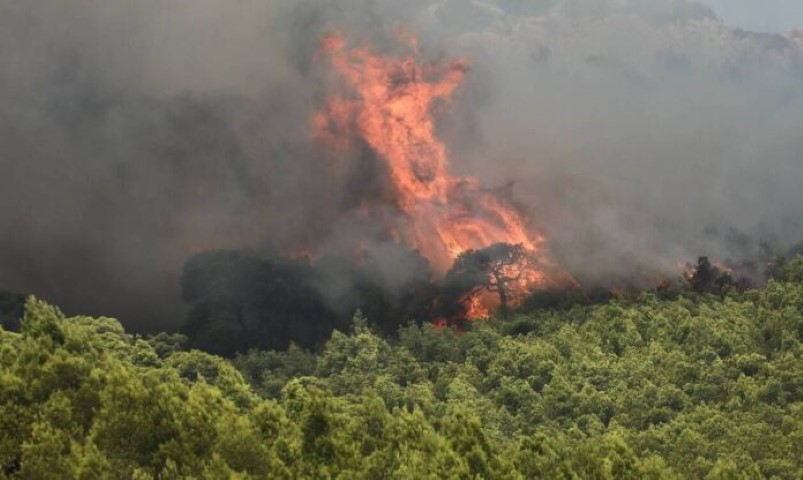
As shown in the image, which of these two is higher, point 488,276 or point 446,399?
point 488,276

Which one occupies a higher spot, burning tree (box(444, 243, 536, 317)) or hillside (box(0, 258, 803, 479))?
burning tree (box(444, 243, 536, 317))

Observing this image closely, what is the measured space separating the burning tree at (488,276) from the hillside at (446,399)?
10.9 metres

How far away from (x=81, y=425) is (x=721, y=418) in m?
47.1

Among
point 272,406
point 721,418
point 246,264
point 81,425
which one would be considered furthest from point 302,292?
point 81,425

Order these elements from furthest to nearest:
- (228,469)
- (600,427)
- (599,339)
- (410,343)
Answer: (410,343) → (599,339) → (600,427) → (228,469)

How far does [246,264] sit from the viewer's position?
135625 millimetres

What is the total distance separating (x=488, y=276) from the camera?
131 meters

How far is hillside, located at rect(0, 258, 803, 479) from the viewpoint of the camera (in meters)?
44.4

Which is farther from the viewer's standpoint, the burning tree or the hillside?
the burning tree

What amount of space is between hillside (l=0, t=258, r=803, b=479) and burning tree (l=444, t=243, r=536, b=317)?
10.9 metres

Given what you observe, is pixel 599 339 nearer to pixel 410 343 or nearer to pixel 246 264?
pixel 410 343

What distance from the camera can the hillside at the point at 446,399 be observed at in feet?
146

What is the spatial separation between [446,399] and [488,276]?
1570 inches

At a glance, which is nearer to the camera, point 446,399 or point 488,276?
point 446,399
